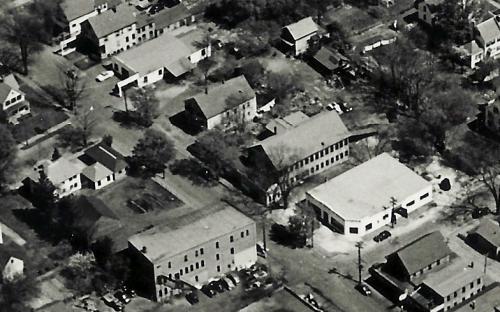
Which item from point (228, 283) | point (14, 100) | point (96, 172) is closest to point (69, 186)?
point (96, 172)

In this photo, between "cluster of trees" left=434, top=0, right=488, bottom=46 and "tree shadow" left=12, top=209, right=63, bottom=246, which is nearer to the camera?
Result: "tree shadow" left=12, top=209, right=63, bottom=246

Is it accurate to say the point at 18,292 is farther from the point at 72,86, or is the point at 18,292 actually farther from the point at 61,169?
the point at 72,86

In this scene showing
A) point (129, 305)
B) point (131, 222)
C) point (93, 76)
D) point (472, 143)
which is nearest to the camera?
point (129, 305)

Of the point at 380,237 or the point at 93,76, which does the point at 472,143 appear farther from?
the point at 93,76

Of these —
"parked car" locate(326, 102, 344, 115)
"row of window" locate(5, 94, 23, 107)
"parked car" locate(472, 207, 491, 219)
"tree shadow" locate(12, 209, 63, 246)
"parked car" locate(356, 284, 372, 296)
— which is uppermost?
"row of window" locate(5, 94, 23, 107)

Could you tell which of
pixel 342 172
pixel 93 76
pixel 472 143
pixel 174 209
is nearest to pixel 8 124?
pixel 93 76

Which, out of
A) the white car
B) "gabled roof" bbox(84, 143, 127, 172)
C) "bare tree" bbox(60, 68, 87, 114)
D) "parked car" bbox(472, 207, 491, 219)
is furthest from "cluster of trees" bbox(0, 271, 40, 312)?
"parked car" bbox(472, 207, 491, 219)

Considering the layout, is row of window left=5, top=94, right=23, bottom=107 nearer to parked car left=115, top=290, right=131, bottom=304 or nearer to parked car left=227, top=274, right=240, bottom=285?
parked car left=115, top=290, right=131, bottom=304
